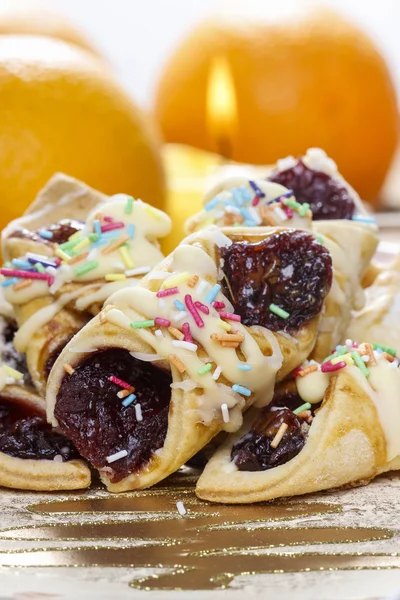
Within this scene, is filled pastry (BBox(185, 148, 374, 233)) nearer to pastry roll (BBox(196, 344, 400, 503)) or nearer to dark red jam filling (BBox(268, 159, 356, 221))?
dark red jam filling (BBox(268, 159, 356, 221))

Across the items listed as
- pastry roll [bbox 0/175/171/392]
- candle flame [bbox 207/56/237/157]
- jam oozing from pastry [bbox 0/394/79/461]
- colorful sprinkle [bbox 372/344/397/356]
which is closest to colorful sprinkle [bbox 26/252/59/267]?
pastry roll [bbox 0/175/171/392]

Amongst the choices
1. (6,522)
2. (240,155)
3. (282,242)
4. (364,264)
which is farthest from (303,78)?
(6,522)

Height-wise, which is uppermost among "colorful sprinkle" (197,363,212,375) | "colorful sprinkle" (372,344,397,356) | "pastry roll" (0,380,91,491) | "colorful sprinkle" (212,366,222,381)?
"colorful sprinkle" (197,363,212,375)

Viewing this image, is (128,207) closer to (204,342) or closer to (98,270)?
(98,270)

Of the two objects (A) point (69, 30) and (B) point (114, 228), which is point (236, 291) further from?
(A) point (69, 30)

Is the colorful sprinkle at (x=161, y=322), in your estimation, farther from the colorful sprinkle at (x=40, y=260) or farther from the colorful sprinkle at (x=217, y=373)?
the colorful sprinkle at (x=40, y=260)

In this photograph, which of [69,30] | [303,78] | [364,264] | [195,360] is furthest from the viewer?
[69,30]

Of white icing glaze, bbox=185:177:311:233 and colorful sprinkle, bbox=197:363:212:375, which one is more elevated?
white icing glaze, bbox=185:177:311:233

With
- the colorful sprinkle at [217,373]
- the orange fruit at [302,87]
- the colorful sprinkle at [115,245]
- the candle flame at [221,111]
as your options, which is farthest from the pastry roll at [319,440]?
the orange fruit at [302,87]
